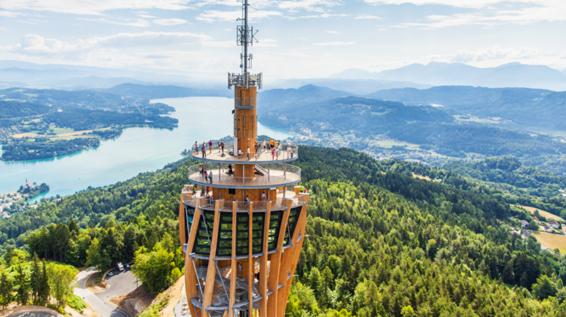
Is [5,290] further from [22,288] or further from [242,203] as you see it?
[242,203]

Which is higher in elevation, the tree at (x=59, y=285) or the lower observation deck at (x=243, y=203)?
the lower observation deck at (x=243, y=203)

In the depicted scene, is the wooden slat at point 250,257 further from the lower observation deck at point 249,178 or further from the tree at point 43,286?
the tree at point 43,286

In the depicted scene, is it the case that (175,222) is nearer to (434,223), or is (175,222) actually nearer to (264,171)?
(264,171)

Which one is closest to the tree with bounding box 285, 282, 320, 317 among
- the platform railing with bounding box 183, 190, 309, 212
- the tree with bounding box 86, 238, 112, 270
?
the platform railing with bounding box 183, 190, 309, 212

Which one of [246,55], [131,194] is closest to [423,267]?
[246,55]

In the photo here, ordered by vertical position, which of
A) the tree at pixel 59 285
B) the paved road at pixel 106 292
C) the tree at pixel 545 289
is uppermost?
the tree at pixel 59 285

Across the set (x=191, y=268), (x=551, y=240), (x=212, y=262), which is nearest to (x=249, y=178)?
(x=212, y=262)

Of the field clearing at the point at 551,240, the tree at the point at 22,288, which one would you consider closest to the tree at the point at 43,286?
the tree at the point at 22,288
